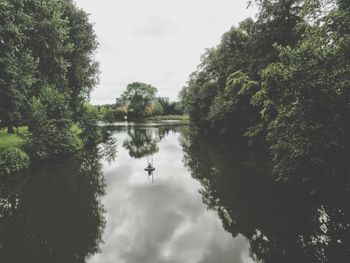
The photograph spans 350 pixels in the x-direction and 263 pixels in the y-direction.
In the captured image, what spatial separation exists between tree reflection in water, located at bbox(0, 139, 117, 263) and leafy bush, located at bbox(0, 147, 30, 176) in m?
0.97

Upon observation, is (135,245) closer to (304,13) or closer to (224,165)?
(304,13)

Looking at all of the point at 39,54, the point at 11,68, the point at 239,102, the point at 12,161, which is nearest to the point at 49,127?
the point at 12,161

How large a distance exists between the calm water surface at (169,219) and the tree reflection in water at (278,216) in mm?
32

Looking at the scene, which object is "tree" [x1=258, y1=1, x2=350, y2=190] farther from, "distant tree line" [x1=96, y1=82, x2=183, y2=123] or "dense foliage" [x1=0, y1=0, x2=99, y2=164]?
"distant tree line" [x1=96, y1=82, x2=183, y2=123]

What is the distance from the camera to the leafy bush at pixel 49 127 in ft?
69.1

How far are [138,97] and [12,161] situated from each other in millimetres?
89670

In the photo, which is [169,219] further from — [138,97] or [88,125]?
[138,97]

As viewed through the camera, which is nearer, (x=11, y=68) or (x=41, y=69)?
(x=11, y=68)

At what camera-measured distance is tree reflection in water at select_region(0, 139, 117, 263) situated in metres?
8.60

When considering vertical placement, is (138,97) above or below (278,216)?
above

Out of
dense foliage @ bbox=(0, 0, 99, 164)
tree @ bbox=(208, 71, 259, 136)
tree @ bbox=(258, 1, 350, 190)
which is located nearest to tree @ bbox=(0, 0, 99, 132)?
dense foliage @ bbox=(0, 0, 99, 164)

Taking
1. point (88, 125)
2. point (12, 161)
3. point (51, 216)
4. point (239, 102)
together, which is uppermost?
point (239, 102)

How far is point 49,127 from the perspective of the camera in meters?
21.8

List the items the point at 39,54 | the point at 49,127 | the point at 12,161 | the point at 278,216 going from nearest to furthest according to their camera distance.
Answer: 1. the point at 278,216
2. the point at 12,161
3. the point at 49,127
4. the point at 39,54
